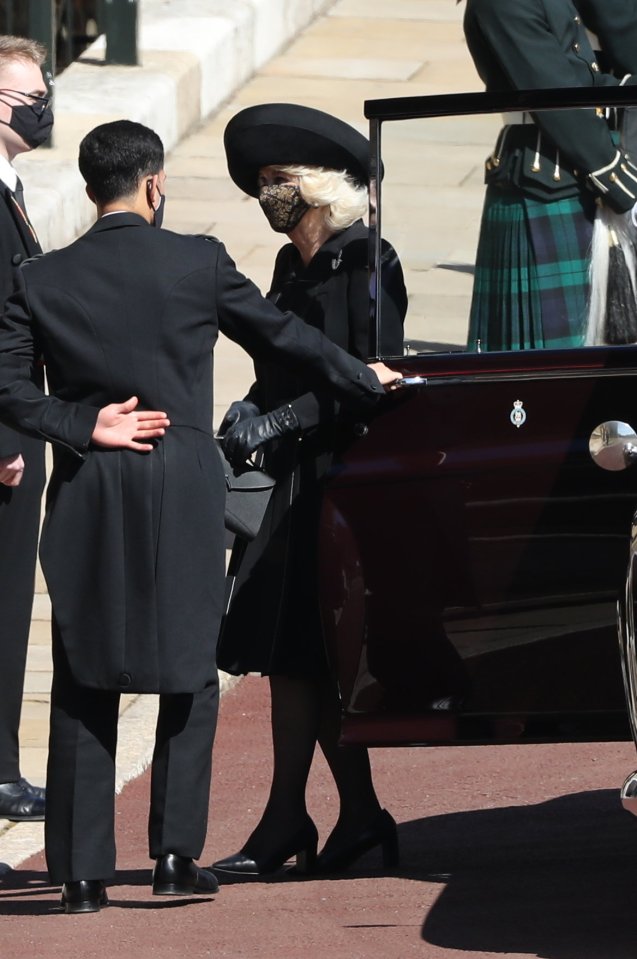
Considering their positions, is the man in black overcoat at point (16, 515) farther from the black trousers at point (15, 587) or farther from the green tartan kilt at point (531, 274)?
the green tartan kilt at point (531, 274)

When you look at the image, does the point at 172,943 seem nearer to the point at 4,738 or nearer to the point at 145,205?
the point at 4,738

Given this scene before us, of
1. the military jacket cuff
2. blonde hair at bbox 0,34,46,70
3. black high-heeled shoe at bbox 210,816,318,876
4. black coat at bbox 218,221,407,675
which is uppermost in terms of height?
blonde hair at bbox 0,34,46,70

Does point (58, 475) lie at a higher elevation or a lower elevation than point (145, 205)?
lower

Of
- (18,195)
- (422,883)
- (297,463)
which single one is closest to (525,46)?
(18,195)

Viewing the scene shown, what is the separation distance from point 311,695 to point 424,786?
0.85 metres

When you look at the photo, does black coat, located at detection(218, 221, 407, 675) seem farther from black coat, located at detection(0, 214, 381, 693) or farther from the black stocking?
black coat, located at detection(0, 214, 381, 693)

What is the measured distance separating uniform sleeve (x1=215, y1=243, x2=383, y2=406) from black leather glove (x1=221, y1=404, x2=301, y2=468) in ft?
0.47

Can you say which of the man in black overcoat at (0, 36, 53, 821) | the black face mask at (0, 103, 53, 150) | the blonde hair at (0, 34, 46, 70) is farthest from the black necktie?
the blonde hair at (0, 34, 46, 70)

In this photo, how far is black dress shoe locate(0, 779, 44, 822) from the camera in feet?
18.7

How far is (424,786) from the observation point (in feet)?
19.2

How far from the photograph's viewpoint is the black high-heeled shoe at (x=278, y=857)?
515 centimetres

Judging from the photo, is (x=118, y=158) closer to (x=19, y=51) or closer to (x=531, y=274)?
(x=531, y=274)

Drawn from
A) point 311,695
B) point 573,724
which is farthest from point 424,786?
point 573,724

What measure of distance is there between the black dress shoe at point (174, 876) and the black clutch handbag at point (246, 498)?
77cm
